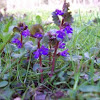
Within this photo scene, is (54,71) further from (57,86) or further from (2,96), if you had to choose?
(2,96)

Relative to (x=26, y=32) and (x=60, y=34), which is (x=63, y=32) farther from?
(x=26, y=32)

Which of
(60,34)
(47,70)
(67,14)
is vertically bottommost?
(47,70)

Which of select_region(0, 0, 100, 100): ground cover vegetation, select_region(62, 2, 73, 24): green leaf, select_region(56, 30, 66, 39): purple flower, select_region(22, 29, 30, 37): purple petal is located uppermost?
select_region(62, 2, 73, 24): green leaf

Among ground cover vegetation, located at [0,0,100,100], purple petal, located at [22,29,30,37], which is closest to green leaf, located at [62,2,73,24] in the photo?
ground cover vegetation, located at [0,0,100,100]

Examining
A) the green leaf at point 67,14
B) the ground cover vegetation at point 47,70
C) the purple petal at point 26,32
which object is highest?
the green leaf at point 67,14

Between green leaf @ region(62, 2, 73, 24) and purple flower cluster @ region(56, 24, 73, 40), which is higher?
green leaf @ region(62, 2, 73, 24)

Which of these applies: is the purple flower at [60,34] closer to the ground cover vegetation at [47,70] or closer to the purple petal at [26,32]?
the ground cover vegetation at [47,70]

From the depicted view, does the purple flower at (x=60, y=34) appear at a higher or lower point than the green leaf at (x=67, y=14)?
lower

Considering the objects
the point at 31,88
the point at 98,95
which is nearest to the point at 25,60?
the point at 31,88

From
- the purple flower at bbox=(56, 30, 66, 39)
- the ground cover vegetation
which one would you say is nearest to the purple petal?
the ground cover vegetation

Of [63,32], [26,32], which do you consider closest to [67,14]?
[63,32]

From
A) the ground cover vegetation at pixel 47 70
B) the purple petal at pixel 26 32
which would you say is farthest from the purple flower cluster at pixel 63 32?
the purple petal at pixel 26 32

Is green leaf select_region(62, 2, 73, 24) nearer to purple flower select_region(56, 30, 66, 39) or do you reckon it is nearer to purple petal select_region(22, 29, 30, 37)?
purple flower select_region(56, 30, 66, 39)
